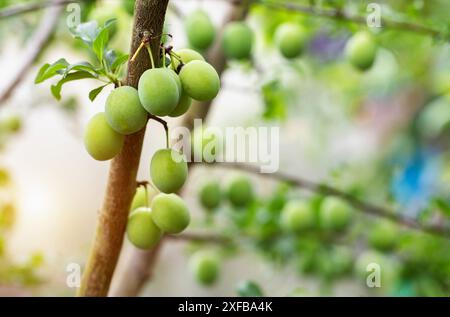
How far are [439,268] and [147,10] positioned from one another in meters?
0.92

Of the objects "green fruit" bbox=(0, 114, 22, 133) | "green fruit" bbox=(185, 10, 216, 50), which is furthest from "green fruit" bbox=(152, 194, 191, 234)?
"green fruit" bbox=(0, 114, 22, 133)

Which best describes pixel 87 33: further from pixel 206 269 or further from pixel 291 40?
pixel 206 269

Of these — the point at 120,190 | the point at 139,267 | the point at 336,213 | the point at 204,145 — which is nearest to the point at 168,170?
the point at 120,190

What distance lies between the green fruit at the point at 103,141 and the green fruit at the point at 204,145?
1.46 feet

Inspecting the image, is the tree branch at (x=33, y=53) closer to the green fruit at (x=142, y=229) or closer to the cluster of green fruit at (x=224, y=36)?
the cluster of green fruit at (x=224, y=36)

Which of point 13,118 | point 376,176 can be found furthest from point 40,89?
point 376,176

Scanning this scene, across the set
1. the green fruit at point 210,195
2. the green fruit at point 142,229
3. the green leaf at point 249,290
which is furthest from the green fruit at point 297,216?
the green fruit at point 142,229

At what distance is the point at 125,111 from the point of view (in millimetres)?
464

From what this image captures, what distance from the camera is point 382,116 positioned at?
2639 mm

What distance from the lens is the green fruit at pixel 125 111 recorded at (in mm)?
464

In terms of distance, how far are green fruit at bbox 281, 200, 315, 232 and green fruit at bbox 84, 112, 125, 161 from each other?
0.67 metres

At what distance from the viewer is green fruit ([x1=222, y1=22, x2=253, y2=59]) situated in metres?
0.98

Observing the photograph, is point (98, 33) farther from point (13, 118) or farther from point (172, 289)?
point (172, 289)

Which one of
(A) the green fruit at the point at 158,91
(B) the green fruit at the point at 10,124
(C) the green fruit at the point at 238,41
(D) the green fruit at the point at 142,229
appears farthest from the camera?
(B) the green fruit at the point at 10,124
